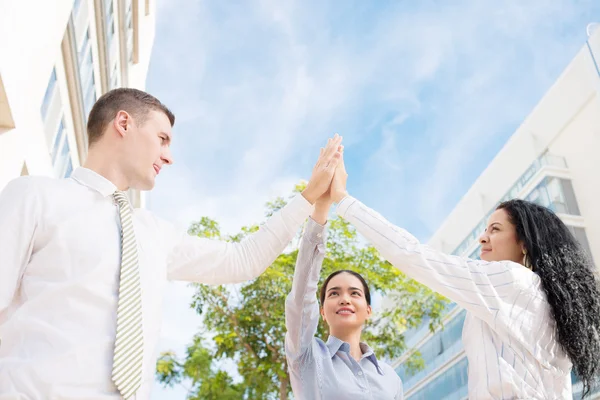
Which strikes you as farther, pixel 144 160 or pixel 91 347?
pixel 144 160

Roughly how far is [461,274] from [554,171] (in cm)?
2548

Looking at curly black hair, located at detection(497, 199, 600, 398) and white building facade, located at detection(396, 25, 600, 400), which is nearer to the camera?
curly black hair, located at detection(497, 199, 600, 398)

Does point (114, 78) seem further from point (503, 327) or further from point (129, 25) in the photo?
point (503, 327)

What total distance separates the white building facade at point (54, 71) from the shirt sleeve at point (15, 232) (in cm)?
470

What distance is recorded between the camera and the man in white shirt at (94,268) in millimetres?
1859

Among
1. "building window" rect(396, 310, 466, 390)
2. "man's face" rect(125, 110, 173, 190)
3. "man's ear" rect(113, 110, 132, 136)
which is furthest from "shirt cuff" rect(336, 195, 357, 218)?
"building window" rect(396, 310, 466, 390)

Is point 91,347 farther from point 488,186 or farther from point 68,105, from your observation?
point 488,186

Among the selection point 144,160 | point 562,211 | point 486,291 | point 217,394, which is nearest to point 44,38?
point 144,160

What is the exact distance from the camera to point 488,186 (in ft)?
102

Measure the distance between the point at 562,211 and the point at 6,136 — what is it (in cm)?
2331

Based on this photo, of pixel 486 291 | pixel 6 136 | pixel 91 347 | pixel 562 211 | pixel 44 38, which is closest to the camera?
pixel 91 347

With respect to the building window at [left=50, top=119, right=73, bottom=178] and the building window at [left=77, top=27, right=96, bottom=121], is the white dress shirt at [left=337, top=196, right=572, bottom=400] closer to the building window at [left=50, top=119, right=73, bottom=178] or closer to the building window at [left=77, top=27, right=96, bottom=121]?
the building window at [left=50, top=119, right=73, bottom=178]

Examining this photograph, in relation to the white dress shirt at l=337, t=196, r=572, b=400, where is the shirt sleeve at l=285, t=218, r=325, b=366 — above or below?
above

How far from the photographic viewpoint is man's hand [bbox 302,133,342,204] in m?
3.17
